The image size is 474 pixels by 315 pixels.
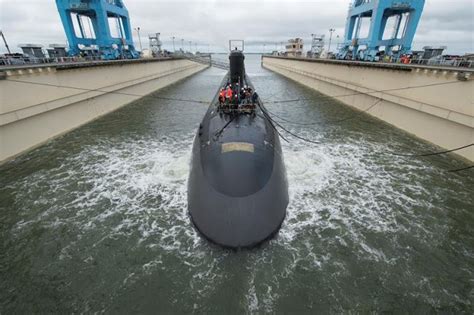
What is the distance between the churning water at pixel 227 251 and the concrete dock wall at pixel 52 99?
2687 millimetres

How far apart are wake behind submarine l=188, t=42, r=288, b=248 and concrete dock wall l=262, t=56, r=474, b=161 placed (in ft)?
52.6

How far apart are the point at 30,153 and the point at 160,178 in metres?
11.6

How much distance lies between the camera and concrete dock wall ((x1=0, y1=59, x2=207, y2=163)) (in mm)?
18016

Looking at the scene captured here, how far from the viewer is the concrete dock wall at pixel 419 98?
18000 millimetres

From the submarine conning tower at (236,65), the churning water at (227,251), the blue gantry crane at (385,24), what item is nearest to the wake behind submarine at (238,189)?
the churning water at (227,251)

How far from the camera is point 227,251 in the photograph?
924 cm

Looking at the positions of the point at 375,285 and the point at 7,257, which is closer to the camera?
the point at 375,285

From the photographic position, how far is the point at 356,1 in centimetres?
5162

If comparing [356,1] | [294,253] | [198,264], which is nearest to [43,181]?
[198,264]

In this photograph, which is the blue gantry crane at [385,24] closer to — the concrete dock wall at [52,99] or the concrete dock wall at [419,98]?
the concrete dock wall at [419,98]

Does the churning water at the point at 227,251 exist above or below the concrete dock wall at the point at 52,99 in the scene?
below

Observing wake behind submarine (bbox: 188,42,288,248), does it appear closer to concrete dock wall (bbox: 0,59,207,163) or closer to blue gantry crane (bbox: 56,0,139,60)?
concrete dock wall (bbox: 0,59,207,163)

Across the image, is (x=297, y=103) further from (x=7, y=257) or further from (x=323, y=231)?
(x=7, y=257)

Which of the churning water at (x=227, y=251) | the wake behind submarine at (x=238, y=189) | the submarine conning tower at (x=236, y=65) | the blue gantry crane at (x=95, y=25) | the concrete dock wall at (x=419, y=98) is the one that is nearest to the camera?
the churning water at (x=227, y=251)
